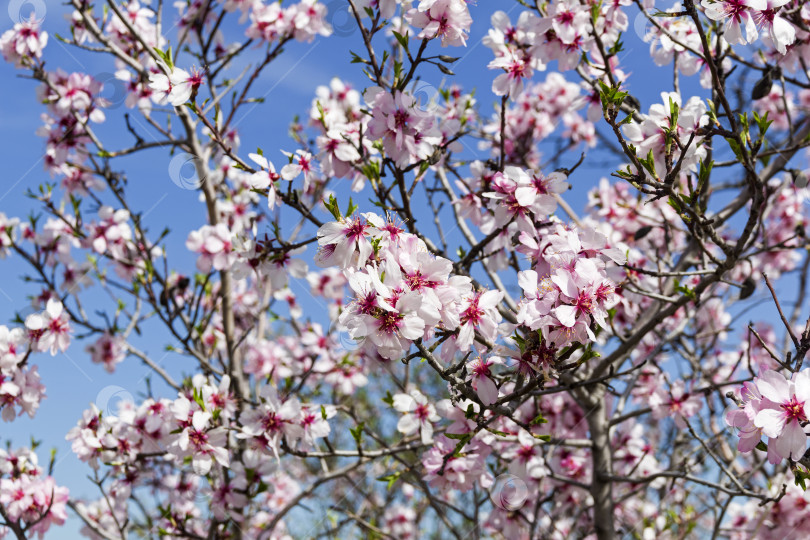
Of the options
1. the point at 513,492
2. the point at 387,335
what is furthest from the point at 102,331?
the point at 387,335

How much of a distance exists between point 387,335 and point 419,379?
688cm

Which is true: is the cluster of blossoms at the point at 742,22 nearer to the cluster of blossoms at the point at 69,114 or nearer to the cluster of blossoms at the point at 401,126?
the cluster of blossoms at the point at 401,126

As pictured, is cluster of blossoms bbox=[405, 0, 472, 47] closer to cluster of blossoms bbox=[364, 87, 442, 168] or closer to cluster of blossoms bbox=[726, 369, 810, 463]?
cluster of blossoms bbox=[364, 87, 442, 168]

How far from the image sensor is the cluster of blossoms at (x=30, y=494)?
3236mm

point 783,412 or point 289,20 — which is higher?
point 289,20

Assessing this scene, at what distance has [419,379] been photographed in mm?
8359

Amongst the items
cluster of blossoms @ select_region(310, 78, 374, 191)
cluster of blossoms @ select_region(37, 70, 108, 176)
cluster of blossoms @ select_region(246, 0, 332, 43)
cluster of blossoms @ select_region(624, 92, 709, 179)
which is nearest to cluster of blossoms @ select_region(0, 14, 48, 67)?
cluster of blossoms @ select_region(37, 70, 108, 176)

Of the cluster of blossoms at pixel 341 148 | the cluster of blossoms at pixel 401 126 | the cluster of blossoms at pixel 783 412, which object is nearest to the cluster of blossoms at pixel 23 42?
the cluster of blossoms at pixel 341 148

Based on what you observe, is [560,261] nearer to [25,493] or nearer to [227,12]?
[25,493]

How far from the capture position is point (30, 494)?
10.8ft

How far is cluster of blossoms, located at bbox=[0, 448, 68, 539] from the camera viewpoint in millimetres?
3236

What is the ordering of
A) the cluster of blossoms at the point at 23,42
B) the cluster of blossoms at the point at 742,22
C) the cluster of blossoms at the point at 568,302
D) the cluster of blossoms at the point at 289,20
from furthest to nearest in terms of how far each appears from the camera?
1. the cluster of blossoms at the point at 289,20
2. the cluster of blossoms at the point at 23,42
3. the cluster of blossoms at the point at 742,22
4. the cluster of blossoms at the point at 568,302

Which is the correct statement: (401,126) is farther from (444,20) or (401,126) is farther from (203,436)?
(203,436)

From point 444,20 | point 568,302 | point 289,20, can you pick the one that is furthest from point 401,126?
point 289,20
